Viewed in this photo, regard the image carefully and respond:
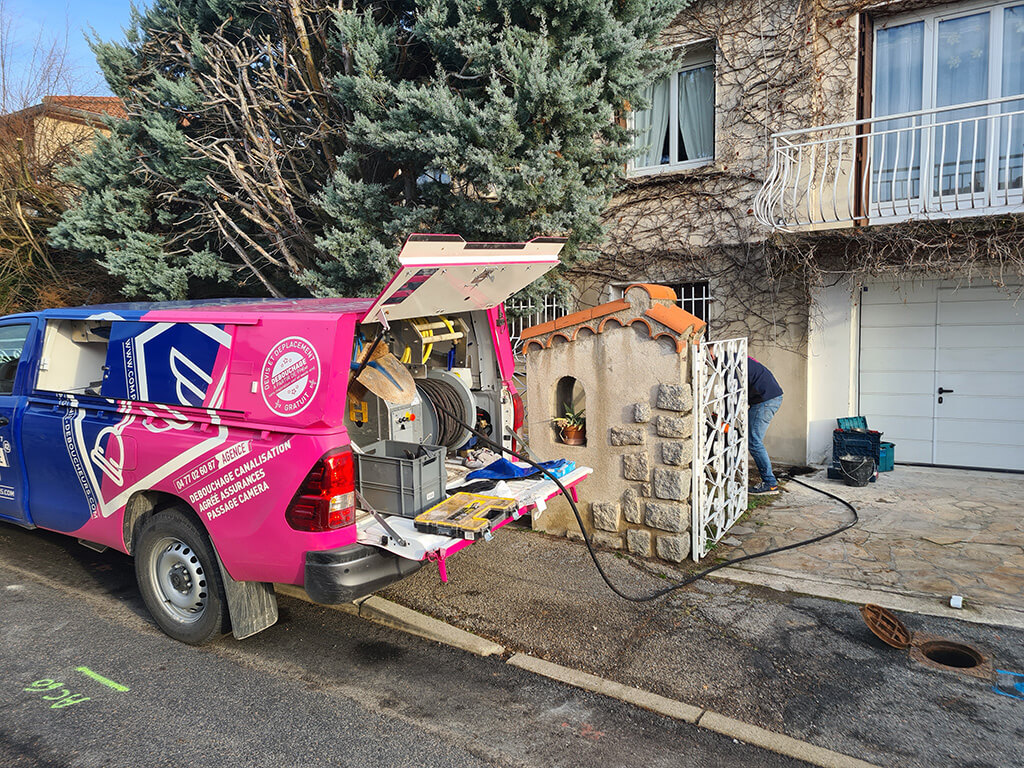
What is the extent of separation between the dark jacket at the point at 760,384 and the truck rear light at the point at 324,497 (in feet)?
16.7

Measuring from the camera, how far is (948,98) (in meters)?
8.29

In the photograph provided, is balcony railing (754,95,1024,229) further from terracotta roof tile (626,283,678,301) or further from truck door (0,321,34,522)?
truck door (0,321,34,522)

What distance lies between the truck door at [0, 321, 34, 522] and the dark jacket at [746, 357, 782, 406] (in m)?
6.59

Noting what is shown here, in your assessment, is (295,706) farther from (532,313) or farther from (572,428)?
(532,313)

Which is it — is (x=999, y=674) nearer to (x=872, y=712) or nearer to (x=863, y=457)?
(x=872, y=712)

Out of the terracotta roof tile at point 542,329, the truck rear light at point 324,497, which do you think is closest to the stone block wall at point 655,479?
the terracotta roof tile at point 542,329

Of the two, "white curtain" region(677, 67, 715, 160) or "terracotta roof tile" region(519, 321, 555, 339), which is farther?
"white curtain" region(677, 67, 715, 160)

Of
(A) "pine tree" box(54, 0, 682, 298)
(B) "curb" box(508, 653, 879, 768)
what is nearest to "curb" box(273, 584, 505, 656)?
(B) "curb" box(508, 653, 879, 768)

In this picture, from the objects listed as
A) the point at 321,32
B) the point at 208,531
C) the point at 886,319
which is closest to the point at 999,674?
the point at 208,531

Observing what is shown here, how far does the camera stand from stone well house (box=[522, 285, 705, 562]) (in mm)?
→ 5598

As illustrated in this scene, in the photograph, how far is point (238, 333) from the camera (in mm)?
4012

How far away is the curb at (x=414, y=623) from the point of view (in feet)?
14.5

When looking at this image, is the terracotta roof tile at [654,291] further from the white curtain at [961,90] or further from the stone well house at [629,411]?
the white curtain at [961,90]

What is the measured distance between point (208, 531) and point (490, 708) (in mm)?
1931
